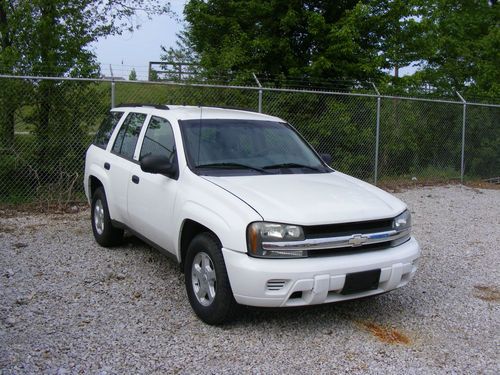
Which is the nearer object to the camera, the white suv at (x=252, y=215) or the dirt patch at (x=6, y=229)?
the white suv at (x=252, y=215)

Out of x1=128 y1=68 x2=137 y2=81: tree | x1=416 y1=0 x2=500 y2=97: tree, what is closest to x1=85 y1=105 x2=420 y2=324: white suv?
x1=128 y1=68 x2=137 y2=81: tree

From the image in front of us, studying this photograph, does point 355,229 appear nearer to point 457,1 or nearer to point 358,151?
point 358,151

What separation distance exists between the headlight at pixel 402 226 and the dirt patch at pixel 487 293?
1308mm

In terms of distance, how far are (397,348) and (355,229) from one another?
94 centimetres

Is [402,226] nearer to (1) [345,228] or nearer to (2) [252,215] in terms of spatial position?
(1) [345,228]

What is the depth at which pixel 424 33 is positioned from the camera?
48.2 feet

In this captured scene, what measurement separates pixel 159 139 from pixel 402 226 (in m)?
2.50

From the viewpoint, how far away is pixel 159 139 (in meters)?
5.26

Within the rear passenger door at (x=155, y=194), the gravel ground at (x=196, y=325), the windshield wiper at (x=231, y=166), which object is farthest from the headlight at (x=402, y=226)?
the rear passenger door at (x=155, y=194)

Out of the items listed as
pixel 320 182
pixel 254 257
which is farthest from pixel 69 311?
pixel 320 182

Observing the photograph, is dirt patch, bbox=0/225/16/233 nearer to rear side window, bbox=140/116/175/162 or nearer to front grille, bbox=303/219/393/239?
rear side window, bbox=140/116/175/162

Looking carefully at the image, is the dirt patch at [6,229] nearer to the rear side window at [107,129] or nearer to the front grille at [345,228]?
the rear side window at [107,129]

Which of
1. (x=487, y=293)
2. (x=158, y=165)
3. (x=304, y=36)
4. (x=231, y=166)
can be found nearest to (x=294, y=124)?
(x=304, y=36)

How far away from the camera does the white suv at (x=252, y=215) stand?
12.5 feet
